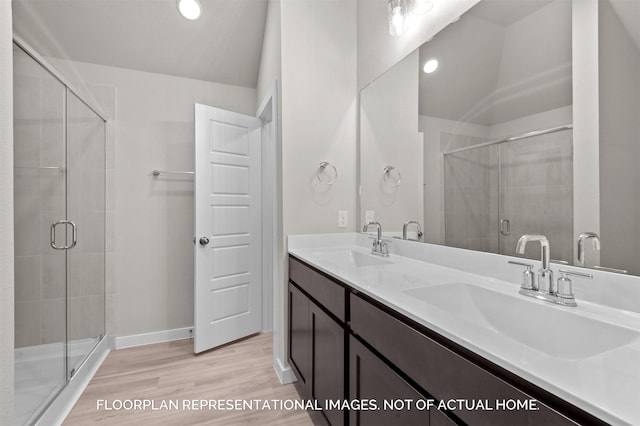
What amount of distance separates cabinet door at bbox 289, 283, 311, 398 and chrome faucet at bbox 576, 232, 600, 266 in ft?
3.69

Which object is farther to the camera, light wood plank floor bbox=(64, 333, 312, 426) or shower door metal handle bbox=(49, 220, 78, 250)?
shower door metal handle bbox=(49, 220, 78, 250)

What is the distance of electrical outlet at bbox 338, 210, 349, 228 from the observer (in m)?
2.14

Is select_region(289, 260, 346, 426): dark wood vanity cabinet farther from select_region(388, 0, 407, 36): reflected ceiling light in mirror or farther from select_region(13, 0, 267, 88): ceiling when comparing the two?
select_region(13, 0, 267, 88): ceiling

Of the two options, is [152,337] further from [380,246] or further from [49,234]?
[380,246]

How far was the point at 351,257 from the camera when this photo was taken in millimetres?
1932

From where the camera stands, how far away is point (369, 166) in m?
2.04

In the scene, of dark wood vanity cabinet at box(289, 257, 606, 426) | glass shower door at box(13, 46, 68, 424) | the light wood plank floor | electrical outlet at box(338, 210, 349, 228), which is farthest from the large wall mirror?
glass shower door at box(13, 46, 68, 424)

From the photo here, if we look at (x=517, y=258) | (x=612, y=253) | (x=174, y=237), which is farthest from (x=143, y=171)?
(x=612, y=253)

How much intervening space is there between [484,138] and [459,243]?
0.47 m

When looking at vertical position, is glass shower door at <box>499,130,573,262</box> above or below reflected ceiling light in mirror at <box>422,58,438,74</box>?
below

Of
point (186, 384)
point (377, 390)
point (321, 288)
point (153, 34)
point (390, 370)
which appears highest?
point (153, 34)

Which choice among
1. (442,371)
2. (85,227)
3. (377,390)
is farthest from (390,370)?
(85,227)

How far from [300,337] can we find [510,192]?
1.28m

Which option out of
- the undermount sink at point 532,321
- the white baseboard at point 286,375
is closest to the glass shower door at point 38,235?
the white baseboard at point 286,375
